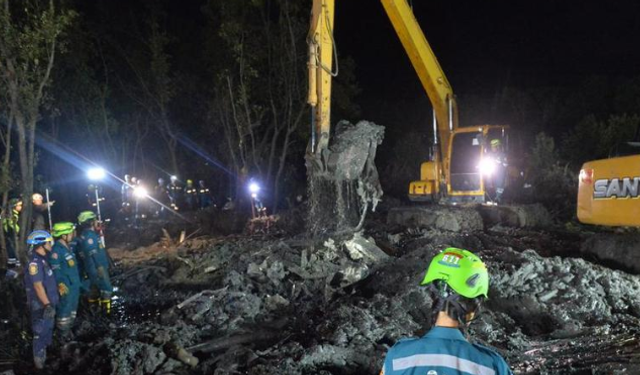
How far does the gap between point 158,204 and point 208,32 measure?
22.7 feet

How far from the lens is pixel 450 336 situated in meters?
1.84

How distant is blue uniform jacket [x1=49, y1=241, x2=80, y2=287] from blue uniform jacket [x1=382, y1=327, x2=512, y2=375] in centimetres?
554

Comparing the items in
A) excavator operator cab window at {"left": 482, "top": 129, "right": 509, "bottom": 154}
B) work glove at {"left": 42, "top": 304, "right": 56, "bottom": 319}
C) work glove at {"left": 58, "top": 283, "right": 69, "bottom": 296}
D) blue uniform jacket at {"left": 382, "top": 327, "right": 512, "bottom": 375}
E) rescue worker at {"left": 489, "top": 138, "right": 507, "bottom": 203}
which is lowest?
work glove at {"left": 42, "top": 304, "right": 56, "bottom": 319}

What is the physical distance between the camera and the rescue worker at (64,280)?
6078mm

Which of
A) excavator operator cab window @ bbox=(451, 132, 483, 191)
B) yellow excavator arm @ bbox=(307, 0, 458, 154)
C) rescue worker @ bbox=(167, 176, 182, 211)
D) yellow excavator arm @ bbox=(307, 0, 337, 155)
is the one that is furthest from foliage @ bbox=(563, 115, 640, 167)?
rescue worker @ bbox=(167, 176, 182, 211)

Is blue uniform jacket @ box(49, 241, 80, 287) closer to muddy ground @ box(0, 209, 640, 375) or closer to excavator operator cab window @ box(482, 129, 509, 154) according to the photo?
muddy ground @ box(0, 209, 640, 375)

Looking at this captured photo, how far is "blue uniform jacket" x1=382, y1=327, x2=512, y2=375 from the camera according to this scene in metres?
1.73

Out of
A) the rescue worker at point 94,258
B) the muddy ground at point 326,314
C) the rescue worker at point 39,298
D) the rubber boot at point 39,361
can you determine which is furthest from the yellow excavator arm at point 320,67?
the rubber boot at point 39,361

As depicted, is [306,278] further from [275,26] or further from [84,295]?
[275,26]

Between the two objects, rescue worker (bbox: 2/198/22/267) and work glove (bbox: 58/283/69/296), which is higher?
rescue worker (bbox: 2/198/22/267)

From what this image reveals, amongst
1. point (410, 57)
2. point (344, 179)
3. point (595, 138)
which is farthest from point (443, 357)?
point (595, 138)

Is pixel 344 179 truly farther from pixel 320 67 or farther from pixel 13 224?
pixel 13 224

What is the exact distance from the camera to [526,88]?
28734mm

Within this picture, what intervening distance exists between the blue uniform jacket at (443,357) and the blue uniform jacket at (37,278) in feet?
16.7
